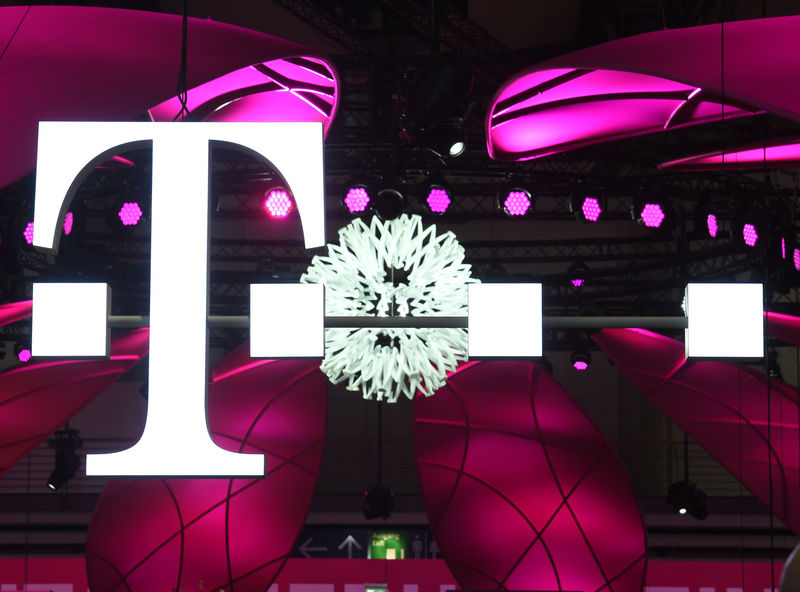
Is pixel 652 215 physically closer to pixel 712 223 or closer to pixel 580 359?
pixel 712 223

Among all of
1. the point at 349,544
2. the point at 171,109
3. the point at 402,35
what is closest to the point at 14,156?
the point at 171,109

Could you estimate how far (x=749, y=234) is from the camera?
9.20m

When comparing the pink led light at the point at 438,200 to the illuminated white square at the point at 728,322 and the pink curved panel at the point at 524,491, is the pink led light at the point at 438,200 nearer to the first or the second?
the pink curved panel at the point at 524,491

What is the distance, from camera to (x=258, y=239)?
54.9ft

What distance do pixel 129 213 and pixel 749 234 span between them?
5.81m

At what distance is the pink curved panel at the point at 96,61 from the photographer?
3594 millimetres

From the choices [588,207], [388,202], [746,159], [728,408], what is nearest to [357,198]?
[388,202]

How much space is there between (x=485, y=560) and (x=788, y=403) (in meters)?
2.62

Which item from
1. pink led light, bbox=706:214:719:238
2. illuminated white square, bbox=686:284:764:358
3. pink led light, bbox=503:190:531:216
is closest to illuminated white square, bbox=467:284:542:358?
illuminated white square, bbox=686:284:764:358

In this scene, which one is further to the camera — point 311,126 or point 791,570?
point 311,126

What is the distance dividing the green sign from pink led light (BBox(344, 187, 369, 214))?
702 cm

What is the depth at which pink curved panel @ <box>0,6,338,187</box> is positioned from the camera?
3.59 metres

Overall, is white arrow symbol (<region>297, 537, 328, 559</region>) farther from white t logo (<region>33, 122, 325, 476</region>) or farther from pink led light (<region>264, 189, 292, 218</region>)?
white t logo (<region>33, 122, 325, 476</region>)

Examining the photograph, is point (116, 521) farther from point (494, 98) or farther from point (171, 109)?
point (494, 98)
